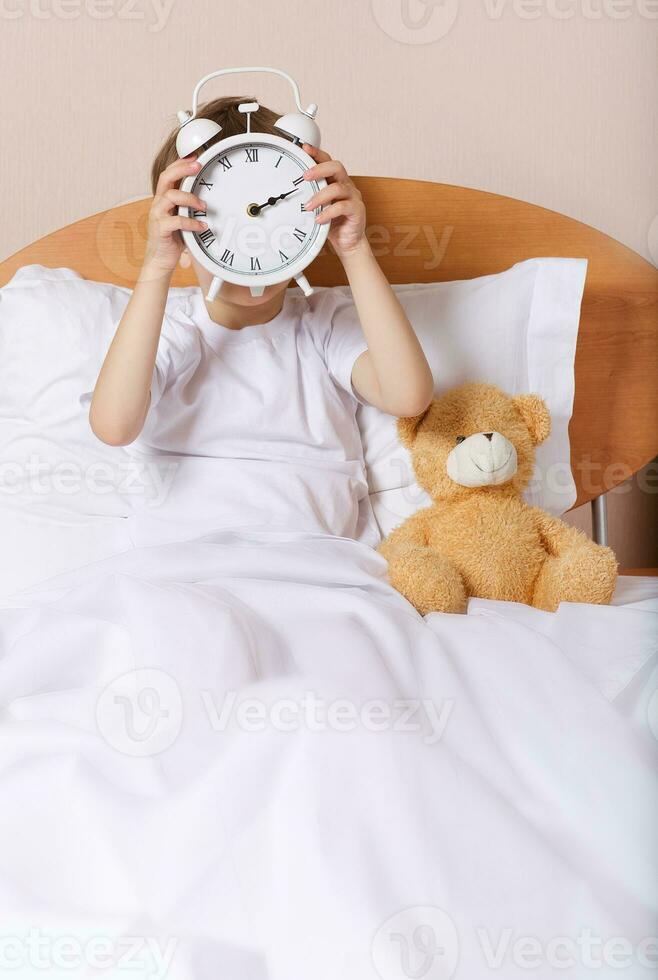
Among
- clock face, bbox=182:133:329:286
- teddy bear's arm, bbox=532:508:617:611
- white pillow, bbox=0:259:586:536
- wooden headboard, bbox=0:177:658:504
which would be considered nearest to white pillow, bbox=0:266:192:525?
white pillow, bbox=0:259:586:536

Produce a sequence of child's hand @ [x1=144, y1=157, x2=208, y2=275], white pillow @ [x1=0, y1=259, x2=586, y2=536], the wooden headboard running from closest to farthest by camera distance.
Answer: child's hand @ [x1=144, y1=157, x2=208, y2=275], white pillow @ [x1=0, y1=259, x2=586, y2=536], the wooden headboard

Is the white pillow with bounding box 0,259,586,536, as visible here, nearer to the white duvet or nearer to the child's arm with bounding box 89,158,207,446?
the child's arm with bounding box 89,158,207,446

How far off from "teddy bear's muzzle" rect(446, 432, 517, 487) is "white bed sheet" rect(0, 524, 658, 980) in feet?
0.68

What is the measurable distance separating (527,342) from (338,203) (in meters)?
0.35

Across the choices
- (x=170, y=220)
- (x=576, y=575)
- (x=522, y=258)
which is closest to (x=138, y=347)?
(x=170, y=220)

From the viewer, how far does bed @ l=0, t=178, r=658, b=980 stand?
1.48 feet

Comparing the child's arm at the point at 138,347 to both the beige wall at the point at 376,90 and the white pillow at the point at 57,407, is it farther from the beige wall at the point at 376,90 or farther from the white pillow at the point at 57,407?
the beige wall at the point at 376,90

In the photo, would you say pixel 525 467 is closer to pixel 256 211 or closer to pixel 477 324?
pixel 477 324

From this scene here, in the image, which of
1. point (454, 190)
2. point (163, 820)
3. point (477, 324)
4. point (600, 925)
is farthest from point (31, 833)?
point (454, 190)

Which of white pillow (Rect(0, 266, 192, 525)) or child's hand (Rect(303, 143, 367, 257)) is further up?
child's hand (Rect(303, 143, 367, 257))

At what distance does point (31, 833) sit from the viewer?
1.62 ft

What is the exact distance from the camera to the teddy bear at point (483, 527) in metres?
Answer: 0.80

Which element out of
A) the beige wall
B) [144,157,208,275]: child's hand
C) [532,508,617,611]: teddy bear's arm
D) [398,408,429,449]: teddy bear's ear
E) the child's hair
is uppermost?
the beige wall

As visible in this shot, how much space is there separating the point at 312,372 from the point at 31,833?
59cm
